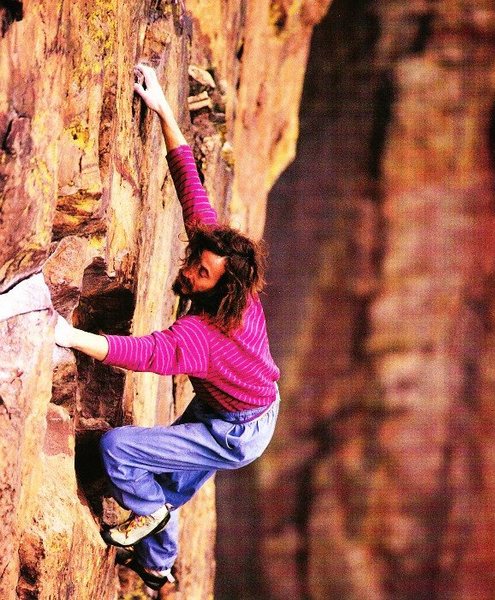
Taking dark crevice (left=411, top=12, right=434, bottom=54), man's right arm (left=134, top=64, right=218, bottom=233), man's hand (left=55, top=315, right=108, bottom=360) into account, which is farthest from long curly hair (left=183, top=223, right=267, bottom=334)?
dark crevice (left=411, top=12, right=434, bottom=54)

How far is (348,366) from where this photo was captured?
13.0m

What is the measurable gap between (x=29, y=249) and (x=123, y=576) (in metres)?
2.77

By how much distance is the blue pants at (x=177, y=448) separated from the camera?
361 cm

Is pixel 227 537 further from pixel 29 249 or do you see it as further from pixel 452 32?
pixel 29 249

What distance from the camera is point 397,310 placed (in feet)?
41.8

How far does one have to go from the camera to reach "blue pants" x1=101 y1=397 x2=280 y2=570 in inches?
142

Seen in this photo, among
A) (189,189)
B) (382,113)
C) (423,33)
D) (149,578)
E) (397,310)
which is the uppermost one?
(423,33)

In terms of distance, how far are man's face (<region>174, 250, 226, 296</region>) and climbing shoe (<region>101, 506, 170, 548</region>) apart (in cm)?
114

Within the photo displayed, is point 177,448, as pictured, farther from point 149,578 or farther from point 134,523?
point 149,578

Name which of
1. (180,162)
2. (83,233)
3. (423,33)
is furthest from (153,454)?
(423,33)

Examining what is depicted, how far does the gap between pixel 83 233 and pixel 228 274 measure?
0.60 m

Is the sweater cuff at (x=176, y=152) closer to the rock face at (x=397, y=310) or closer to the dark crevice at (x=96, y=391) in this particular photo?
the dark crevice at (x=96, y=391)

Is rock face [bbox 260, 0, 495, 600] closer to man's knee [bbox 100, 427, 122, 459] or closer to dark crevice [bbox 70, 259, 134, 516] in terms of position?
dark crevice [bbox 70, 259, 134, 516]

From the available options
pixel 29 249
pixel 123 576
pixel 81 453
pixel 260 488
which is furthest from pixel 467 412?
pixel 29 249
